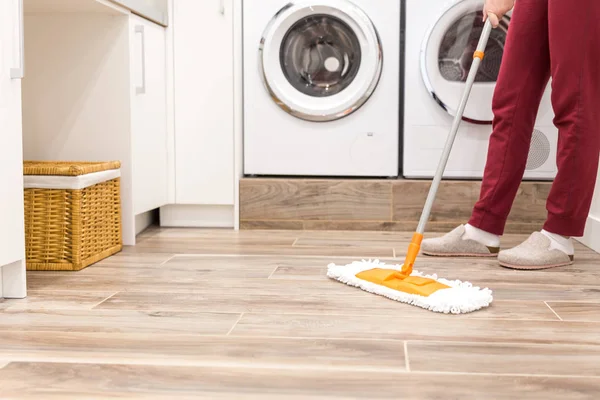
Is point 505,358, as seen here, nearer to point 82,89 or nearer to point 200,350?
point 200,350

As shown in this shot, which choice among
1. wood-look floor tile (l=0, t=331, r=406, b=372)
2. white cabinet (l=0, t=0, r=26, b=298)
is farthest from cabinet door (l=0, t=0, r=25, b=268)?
wood-look floor tile (l=0, t=331, r=406, b=372)

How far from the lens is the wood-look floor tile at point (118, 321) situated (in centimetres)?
135

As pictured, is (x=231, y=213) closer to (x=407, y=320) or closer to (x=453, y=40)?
(x=453, y=40)

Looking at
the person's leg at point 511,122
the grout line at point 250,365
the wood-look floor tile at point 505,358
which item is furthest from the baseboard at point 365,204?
the grout line at point 250,365

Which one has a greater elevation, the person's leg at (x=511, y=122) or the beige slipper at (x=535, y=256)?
the person's leg at (x=511, y=122)

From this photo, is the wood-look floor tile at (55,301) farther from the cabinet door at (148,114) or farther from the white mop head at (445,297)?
the cabinet door at (148,114)

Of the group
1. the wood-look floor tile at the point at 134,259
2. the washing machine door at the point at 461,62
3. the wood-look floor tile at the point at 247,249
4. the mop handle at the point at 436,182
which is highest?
the washing machine door at the point at 461,62

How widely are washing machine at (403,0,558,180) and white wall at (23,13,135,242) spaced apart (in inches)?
39.7

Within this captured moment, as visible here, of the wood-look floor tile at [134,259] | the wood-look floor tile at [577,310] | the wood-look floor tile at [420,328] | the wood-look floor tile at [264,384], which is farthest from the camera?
the wood-look floor tile at [134,259]

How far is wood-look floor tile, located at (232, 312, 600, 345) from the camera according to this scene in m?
1.30

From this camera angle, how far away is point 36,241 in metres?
1.91

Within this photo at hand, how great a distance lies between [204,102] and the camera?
8.81 ft

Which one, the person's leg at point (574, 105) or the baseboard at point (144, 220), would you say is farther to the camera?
the baseboard at point (144, 220)

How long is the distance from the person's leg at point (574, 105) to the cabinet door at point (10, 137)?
1.32 meters
